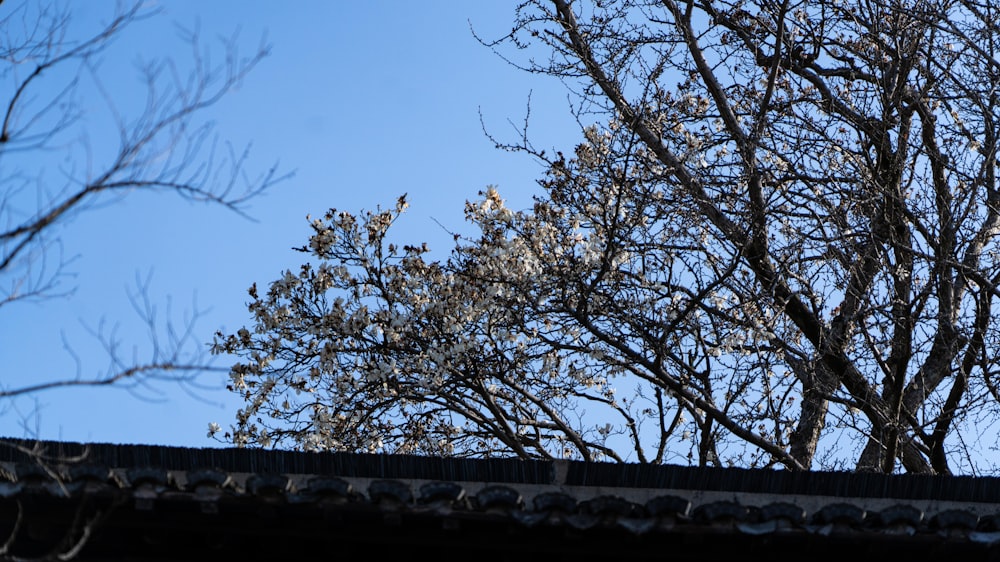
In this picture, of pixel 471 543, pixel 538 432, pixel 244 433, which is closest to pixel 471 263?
pixel 538 432

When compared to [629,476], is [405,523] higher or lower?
lower

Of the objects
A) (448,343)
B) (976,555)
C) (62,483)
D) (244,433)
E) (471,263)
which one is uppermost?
(471,263)

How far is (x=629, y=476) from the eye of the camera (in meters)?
5.61

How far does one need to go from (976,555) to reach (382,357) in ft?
22.4

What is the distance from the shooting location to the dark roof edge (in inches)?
218

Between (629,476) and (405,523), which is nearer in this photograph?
(405,523)

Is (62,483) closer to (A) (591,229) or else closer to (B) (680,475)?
(B) (680,475)

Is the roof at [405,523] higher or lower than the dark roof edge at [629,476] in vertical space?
lower

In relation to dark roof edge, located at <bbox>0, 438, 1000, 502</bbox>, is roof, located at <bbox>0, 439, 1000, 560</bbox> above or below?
below

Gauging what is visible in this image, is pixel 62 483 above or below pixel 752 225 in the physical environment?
below

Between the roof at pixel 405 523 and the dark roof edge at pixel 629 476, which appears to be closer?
the roof at pixel 405 523

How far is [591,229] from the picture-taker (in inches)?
421

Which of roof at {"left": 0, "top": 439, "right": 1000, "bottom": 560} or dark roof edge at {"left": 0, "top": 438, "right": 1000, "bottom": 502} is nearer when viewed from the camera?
roof at {"left": 0, "top": 439, "right": 1000, "bottom": 560}

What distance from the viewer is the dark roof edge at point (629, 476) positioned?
5.55 metres
